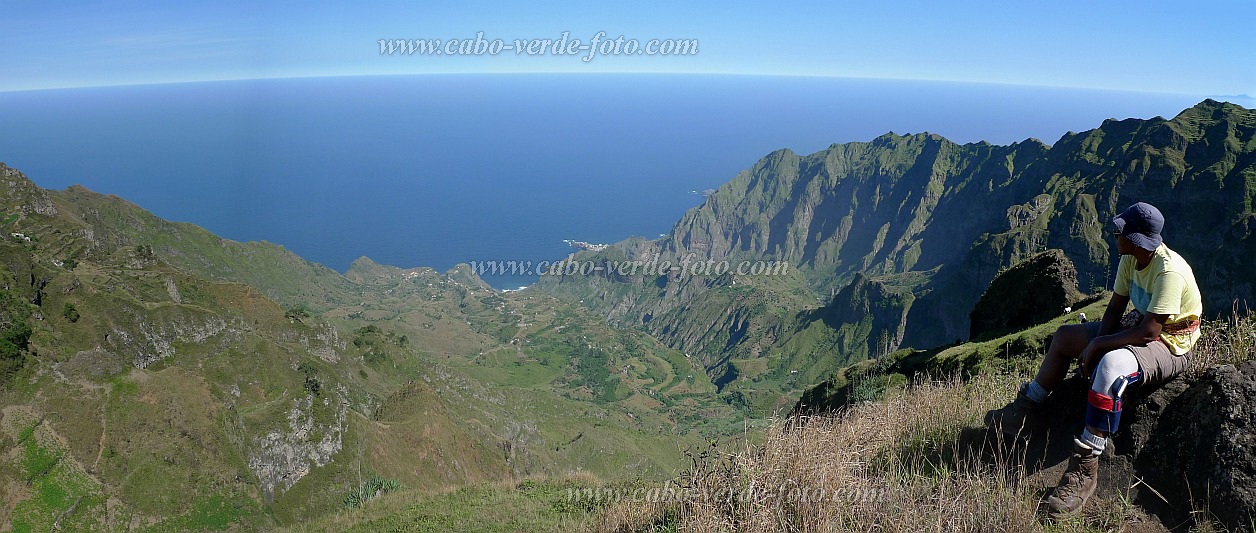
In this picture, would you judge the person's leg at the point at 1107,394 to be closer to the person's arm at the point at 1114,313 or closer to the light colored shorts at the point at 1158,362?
the light colored shorts at the point at 1158,362

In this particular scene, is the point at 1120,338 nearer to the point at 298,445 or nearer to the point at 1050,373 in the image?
the point at 1050,373

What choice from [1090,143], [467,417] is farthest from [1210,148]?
[467,417]

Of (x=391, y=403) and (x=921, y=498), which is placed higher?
(x=921, y=498)

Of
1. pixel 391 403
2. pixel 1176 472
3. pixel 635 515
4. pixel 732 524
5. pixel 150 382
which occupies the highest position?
pixel 1176 472

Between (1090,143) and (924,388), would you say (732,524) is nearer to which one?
(924,388)

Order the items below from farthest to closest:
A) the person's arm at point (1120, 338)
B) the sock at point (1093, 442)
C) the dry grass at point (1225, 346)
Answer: the dry grass at point (1225, 346) → the person's arm at point (1120, 338) → the sock at point (1093, 442)

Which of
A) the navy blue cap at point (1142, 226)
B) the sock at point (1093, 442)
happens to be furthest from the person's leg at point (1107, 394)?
the navy blue cap at point (1142, 226)
